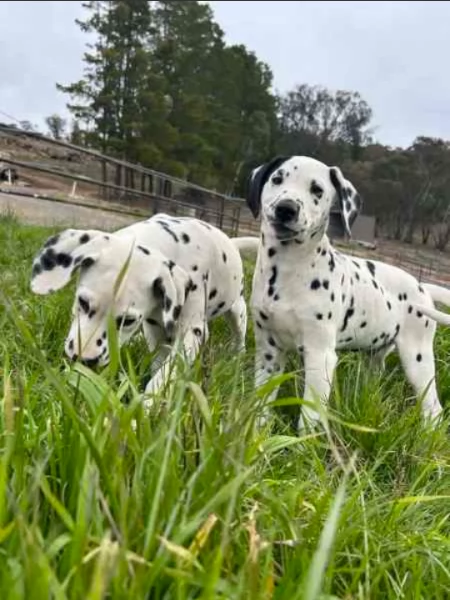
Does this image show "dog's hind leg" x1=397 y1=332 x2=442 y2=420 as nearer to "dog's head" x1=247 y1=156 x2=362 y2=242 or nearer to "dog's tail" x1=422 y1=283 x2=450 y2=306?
"dog's tail" x1=422 y1=283 x2=450 y2=306

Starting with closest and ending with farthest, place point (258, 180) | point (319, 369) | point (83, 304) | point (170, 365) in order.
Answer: point (170, 365) → point (83, 304) → point (319, 369) → point (258, 180)

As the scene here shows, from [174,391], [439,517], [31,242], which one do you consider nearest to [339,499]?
[174,391]

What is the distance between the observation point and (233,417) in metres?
1.63

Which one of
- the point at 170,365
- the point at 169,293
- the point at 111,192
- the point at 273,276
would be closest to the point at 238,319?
the point at 273,276

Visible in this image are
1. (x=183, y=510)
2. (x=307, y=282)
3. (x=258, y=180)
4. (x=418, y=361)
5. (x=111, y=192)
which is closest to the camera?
(x=183, y=510)

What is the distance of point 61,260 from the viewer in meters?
2.55

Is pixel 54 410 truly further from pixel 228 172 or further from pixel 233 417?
pixel 228 172

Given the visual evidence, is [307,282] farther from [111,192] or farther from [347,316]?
[111,192]

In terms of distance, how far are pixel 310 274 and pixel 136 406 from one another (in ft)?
5.50

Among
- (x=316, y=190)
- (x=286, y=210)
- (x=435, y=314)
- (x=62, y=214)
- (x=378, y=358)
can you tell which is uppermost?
(x=316, y=190)

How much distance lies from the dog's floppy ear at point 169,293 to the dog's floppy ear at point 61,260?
28cm

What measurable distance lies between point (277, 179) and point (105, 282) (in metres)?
1.01

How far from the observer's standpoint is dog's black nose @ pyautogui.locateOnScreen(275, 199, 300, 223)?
9.06 feet

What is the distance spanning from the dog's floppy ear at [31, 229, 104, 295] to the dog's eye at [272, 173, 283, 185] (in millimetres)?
900
